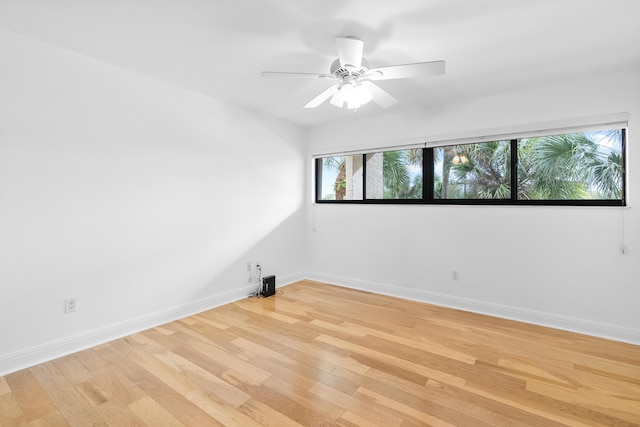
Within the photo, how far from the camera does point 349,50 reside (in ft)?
6.04

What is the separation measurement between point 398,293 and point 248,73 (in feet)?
9.38

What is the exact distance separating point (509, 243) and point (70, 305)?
12.5 feet

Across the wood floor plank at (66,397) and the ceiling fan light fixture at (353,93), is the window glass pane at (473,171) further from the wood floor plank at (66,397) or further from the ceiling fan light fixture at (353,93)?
the wood floor plank at (66,397)

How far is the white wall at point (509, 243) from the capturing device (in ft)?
8.38

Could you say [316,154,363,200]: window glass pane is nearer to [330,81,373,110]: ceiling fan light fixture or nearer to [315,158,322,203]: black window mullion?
[315,158,322,203]: black window mullion

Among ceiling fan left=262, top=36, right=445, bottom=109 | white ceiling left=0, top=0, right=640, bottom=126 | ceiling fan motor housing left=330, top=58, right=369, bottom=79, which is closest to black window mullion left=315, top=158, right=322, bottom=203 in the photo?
white ceiling left=0, top=0, right=640, bottom=126

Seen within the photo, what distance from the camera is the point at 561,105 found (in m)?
2.75

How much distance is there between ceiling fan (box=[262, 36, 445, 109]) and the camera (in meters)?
1.85

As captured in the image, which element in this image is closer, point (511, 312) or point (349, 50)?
point (349, 50)

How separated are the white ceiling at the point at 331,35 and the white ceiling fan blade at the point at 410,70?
0.22 meters

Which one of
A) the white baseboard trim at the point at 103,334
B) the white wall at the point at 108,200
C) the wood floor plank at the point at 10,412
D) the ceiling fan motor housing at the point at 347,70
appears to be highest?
the ceiling fan motor housing at the point at 347,70

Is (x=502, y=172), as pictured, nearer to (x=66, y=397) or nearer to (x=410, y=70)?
(x=410, y=70)

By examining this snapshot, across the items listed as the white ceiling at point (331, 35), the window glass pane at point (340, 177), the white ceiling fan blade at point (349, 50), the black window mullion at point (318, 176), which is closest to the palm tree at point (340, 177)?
the window glass pane at point (340, 177)

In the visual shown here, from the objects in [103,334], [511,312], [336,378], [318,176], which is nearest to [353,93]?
[336,378]
